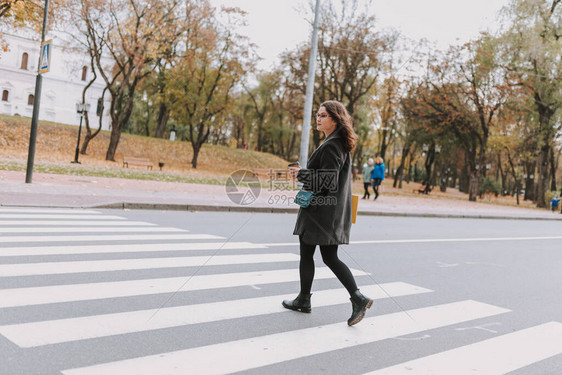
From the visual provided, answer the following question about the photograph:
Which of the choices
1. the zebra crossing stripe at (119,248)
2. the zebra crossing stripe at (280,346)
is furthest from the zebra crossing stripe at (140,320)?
the zebra crossing stripe at (119,248)

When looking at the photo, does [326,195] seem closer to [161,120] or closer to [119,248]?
[119,248]

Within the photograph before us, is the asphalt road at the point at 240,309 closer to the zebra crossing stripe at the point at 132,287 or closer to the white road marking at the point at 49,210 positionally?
the zebra crossing stripe at the point at 132,287

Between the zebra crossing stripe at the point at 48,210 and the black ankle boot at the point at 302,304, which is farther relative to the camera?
the zebra crossing stripe at the point at 48,210

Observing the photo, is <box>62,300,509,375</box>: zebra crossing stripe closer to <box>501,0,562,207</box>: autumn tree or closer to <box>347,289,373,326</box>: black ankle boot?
<box>347,289,373,326</box>: black ankle boot

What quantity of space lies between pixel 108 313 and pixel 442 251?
701 centimetres

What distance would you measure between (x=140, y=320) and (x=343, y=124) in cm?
235

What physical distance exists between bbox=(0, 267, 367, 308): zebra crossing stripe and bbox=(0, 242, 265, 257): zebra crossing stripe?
4.89ft

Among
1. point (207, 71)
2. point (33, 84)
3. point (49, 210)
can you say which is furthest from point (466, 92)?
point (33, 84)

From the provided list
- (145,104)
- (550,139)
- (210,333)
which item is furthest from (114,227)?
(145,104)

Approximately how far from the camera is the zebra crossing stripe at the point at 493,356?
3.54 meters

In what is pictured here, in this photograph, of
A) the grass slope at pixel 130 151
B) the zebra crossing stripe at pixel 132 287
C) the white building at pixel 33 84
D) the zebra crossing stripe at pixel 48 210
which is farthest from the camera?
the white building at pixel 33 84

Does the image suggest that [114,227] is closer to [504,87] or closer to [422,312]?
[422,312]

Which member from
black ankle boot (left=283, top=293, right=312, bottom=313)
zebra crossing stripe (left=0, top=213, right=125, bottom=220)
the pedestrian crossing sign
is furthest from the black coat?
the pedestrian crossing sign

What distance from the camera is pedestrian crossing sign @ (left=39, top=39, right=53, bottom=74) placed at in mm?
12484
